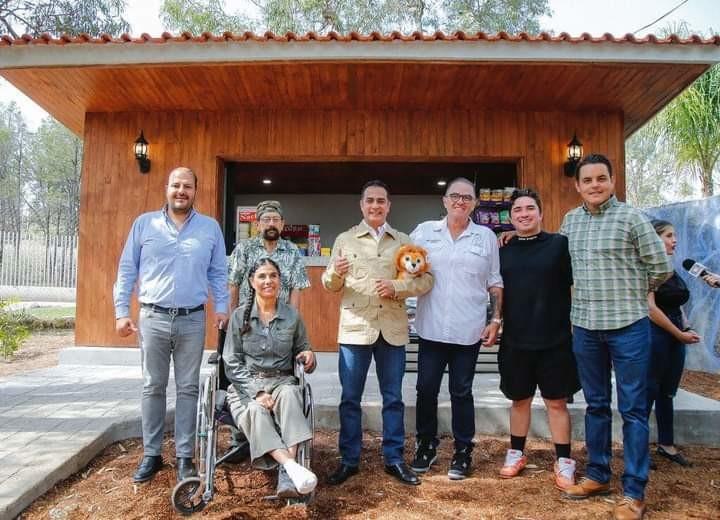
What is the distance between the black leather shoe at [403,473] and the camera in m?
2.63

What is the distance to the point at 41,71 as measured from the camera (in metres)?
4.46

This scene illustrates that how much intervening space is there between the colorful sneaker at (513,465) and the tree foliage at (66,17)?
12220 mm

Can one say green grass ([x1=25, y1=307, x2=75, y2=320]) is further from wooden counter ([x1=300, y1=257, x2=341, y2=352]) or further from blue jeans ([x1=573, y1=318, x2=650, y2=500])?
blue jeans ([x1=573, y1=318, x2=650, y2=500])

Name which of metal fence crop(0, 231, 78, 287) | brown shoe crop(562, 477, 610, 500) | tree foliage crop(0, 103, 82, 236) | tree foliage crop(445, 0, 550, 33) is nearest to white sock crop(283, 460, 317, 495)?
brown shoe crop(562, 477, 610, 500)

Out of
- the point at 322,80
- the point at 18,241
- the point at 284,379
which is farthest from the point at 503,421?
the point at 18,241

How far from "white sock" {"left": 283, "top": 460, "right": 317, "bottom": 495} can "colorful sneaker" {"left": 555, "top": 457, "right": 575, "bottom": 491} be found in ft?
4.55

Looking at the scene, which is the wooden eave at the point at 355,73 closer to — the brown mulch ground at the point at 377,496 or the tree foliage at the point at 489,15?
the brown mulch ground at the point at 377,496

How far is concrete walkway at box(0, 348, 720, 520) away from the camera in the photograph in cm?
254

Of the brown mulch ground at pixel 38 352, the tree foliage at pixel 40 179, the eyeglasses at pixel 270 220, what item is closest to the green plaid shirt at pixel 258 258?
the eyeglasses at pixel 270 220

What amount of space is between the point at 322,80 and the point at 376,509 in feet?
→ 12.8

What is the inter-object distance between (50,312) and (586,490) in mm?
10498

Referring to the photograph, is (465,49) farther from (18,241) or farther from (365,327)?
(18,241)

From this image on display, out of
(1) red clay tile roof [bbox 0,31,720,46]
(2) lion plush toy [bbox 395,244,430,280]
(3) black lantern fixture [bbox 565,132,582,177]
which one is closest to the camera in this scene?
(2) lion plush toy [bbox 395,244,430,280]

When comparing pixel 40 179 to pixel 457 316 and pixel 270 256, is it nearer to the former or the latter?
pixel 270 256
